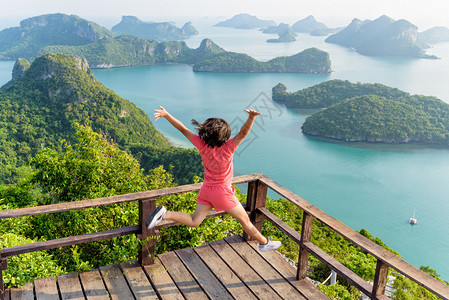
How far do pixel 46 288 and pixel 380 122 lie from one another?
2328 inches

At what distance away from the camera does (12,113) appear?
49.2 meters

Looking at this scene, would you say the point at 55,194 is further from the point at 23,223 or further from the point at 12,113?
the point at 12,113

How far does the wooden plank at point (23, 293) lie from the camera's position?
2426 millimetres

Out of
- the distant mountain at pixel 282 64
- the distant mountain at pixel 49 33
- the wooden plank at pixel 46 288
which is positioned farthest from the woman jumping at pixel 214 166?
the distant mountain at pixel 49 33

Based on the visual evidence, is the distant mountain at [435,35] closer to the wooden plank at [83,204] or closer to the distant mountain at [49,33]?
the distant mountain at [49,33]

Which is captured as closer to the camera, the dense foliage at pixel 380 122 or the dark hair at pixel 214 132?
the dark hair at pixel 214 132

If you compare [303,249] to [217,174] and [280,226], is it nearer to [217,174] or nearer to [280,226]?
[280,226]

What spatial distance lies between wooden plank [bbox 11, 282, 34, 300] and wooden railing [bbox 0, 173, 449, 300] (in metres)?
0.06

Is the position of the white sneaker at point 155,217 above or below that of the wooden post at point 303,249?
above

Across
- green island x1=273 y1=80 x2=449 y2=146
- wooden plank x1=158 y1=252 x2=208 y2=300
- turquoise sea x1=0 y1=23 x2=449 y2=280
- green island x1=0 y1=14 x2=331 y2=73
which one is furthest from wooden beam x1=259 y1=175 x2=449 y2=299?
green island x1=0 y1=14 x2=331 y2=73

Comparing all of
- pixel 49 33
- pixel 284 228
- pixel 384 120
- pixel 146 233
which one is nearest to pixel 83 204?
pixel 146 233

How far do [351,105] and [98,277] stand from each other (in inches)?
2420

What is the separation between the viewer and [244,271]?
9.36ft

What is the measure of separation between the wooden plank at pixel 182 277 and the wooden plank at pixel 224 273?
183 millimetres
